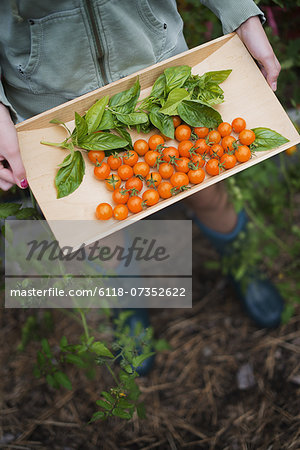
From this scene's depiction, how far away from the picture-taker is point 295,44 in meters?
1.74

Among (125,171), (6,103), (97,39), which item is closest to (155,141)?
(125,171)

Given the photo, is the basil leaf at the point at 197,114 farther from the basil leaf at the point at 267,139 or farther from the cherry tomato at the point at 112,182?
the cherry tomato at the point at 112,182

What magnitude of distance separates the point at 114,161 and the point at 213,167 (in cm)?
34

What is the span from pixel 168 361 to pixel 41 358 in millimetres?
785

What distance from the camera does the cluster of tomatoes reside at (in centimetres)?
128

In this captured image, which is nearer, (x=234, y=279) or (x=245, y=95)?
(x=245, y=95)

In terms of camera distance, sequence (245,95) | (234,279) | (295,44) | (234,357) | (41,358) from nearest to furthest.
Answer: (41,358)
(245,95)
(295,44)
(234,357)
(234,279)

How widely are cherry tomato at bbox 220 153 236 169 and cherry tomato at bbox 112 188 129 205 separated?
0.34 meters

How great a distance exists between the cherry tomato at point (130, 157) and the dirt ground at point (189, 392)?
96 cm

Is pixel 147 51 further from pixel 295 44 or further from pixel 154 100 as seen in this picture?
pixel 295 44

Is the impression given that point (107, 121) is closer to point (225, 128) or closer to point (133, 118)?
point (133, 118)

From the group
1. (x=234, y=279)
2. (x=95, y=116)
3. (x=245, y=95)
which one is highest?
(x=245, y=95)

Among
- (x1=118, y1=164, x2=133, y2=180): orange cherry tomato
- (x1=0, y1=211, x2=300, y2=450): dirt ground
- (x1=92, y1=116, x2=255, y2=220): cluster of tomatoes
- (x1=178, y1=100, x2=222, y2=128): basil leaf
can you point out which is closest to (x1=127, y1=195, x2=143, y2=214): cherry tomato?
(x1=92, y1=116, x2=255, y2=220): cluster of tomatoes

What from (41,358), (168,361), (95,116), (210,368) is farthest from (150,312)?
(95,116)
